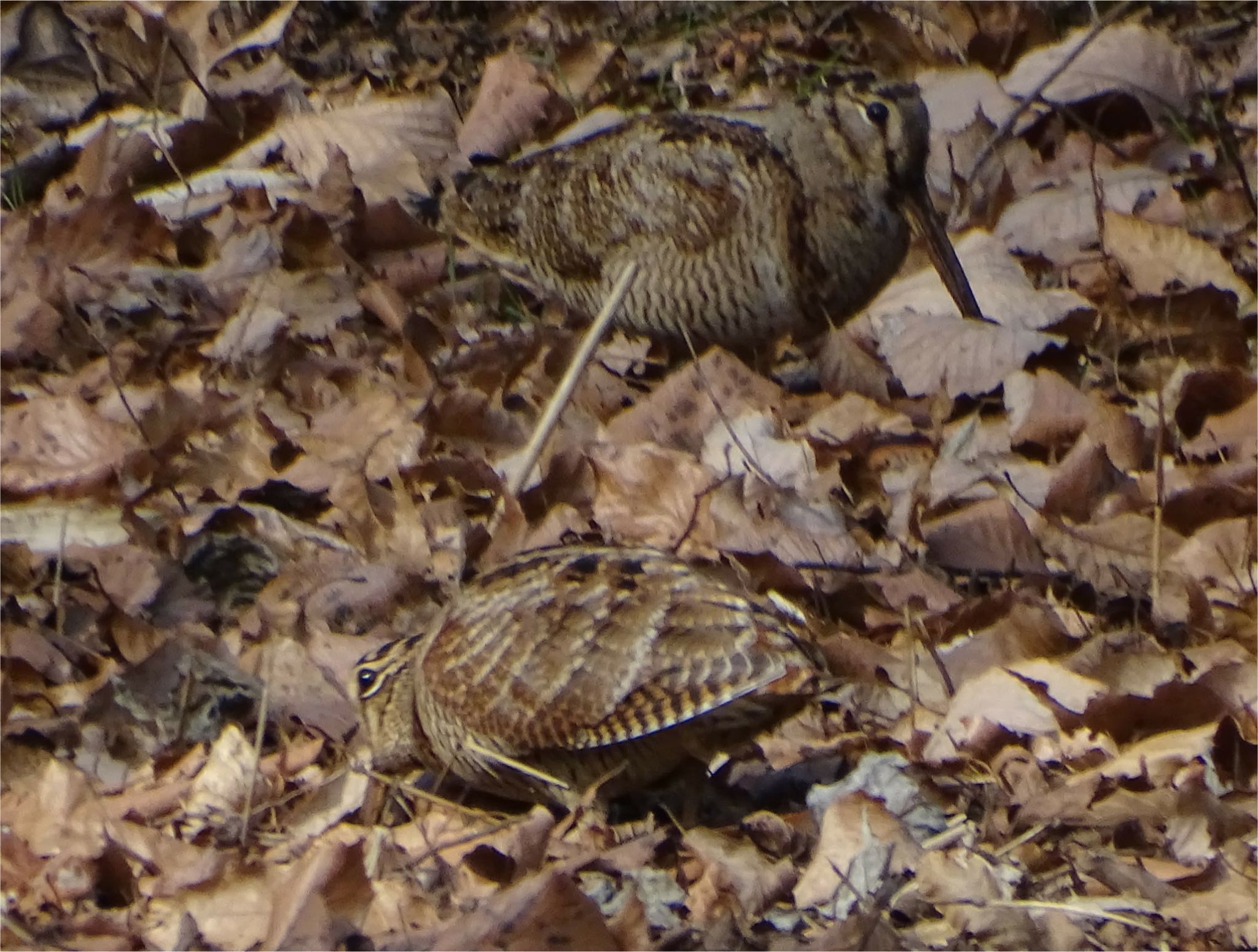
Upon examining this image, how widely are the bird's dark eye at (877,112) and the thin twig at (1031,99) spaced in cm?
42

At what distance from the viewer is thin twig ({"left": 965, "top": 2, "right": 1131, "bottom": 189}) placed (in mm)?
5141

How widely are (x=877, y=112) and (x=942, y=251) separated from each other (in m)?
0.54

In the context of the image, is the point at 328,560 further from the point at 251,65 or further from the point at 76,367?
the point at 251,65

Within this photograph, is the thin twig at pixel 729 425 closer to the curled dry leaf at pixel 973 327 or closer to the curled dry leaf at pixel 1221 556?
the curled dry leaf at pixel 973 327

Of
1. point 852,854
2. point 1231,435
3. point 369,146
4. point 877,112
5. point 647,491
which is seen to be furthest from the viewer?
point 369,146

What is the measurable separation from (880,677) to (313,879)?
1179 millimetres

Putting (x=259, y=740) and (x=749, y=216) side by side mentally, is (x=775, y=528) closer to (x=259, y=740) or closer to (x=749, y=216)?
(x=259, y=740)

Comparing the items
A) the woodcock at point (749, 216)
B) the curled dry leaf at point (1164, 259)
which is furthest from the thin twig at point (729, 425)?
the curled dry leaf at point (1164, 259)

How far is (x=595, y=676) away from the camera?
10.5 feet

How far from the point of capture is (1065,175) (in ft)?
16.9

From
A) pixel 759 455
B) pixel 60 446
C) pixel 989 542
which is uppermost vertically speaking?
pixel 989 542

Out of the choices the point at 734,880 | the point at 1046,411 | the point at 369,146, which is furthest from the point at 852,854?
the point at 369,146

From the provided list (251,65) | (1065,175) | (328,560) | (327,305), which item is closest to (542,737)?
(328,560)

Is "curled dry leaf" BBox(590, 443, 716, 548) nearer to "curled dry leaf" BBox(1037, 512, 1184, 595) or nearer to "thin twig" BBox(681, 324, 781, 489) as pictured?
"thin twig" BBox(681, 324, 781, 489)
